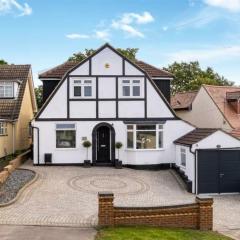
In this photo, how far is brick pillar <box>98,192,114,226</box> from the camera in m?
13.0

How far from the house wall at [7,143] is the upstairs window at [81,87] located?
5.74 metres

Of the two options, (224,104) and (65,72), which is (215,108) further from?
(65,72)

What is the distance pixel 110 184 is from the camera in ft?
68.0

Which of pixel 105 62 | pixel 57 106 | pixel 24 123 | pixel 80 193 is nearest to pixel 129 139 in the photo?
pixel 57 106

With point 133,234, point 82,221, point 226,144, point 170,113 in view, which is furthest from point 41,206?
point 170,113

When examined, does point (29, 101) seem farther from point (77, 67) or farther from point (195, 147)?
point (195, 147)

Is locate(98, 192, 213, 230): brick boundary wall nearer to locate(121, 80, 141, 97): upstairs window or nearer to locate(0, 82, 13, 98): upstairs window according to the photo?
locate(121, 80, 141, 97): upstairs window

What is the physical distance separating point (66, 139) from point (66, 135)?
0.26m

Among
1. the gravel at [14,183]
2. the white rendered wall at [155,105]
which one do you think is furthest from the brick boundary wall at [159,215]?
the white rendered wall at [155,105]

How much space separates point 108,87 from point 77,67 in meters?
2.30

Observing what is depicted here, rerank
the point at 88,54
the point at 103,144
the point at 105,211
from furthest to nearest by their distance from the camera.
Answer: the point at 88,54, the point at 103,144, the point at 105,211

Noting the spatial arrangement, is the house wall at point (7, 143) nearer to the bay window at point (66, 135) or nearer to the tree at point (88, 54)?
the bay window at point (66, 135)

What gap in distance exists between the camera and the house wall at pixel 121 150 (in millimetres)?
25234

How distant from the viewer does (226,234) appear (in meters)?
13.5
